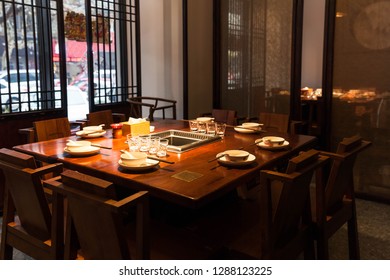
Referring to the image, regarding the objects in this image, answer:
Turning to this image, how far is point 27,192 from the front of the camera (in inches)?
65.0

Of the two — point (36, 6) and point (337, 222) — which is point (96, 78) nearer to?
point (36, 6)

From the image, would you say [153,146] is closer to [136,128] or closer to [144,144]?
[144,144]

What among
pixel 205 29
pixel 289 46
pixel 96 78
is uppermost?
pixel 205 29

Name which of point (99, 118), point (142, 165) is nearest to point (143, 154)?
point (142, 165)

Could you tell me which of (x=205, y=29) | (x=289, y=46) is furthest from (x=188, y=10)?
(x=289, y=46)

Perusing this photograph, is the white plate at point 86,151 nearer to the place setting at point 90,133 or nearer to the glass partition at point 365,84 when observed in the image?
the place setting at point 90,133

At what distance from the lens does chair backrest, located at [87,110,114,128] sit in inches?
122

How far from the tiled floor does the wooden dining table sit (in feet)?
2.42

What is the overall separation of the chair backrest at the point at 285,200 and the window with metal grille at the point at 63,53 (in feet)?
8.12

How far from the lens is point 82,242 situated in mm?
1498

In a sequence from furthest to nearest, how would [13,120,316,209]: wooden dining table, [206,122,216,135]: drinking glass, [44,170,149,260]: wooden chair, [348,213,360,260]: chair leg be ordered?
[206,122,216,135]: drinking glass → [348,213,360,260]: chair leg → [13,120,316,209]: wooden dining table → [44,170,149,260]: wooden chair

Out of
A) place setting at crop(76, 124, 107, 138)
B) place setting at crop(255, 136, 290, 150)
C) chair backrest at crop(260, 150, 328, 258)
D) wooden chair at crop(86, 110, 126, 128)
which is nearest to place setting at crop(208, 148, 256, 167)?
chair backrest at crop(260, 150, 328, 258)

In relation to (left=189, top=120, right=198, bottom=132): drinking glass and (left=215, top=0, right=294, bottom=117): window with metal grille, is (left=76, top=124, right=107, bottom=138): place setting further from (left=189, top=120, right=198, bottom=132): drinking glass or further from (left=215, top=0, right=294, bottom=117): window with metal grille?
(left=215, top=0, right=294, bottom=117): window with metal grille
